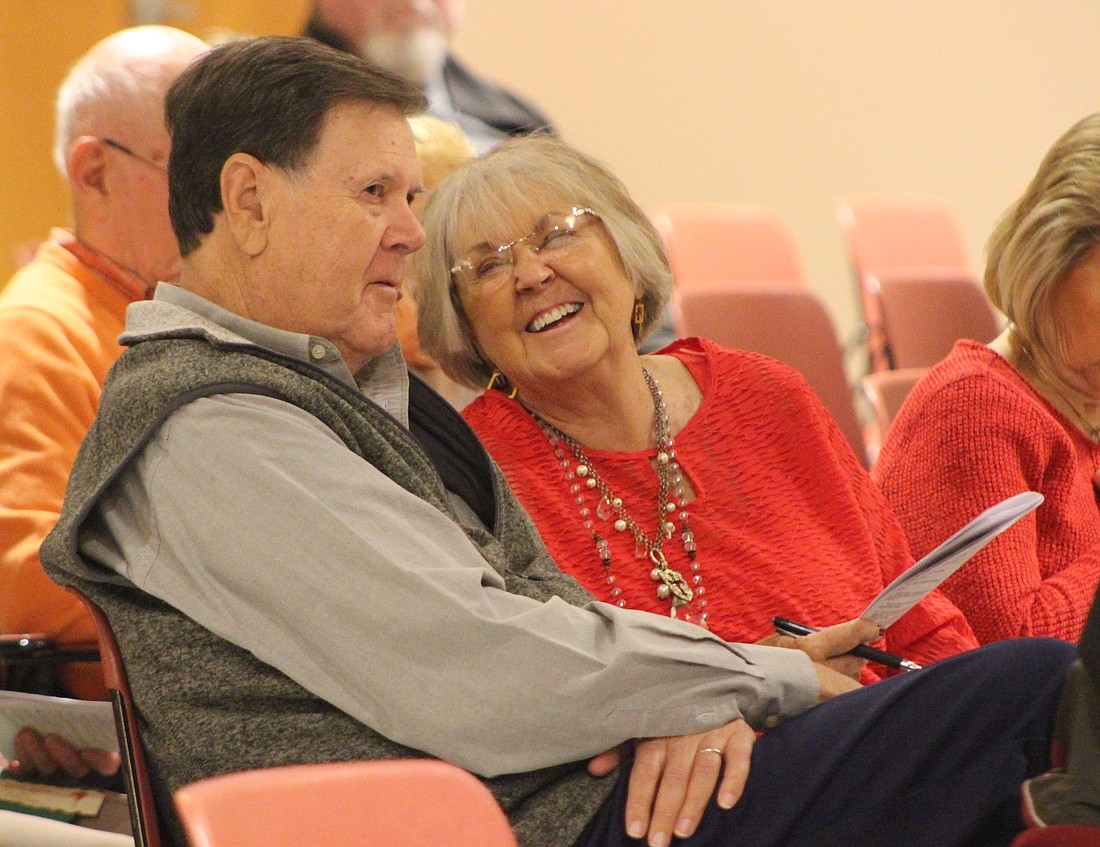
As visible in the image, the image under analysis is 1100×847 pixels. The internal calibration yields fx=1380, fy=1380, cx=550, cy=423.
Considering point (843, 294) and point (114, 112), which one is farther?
point (843, 294)

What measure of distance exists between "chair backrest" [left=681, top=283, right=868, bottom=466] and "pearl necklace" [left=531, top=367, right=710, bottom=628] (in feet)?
3.39

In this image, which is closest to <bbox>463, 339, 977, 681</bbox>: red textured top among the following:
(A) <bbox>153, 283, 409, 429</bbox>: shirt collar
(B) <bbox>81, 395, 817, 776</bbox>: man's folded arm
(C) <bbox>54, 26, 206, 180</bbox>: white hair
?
(A) <bbox>153, 283, 409, 429</bbox>: shirt collar

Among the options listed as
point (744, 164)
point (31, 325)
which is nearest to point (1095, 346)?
point (31, 325)

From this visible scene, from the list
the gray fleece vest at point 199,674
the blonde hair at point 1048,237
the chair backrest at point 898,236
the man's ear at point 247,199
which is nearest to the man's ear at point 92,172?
the man's ear at point 247,199

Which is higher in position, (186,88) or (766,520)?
(186,88)

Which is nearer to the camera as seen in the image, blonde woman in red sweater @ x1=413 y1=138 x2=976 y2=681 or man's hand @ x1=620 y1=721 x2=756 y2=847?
man's hand @ x1=620 y1=721 x2=756 y2=847

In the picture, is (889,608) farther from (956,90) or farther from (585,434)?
(956,90)

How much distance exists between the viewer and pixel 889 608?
1.58m

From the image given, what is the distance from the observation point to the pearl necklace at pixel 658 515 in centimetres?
183

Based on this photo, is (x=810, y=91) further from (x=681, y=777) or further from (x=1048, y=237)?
(x=681, y=777)

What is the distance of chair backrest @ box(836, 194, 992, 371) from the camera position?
413 centimetres

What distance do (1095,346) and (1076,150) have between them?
317 mm

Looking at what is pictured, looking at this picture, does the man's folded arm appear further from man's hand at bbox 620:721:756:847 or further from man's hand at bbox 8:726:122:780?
man's hand at bbox 8:726:122:780

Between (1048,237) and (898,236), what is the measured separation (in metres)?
2.20
